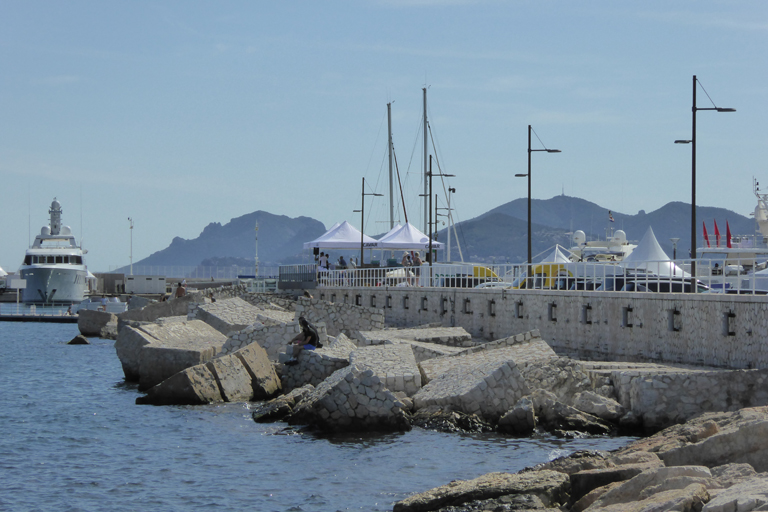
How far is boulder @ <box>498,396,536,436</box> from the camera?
13.6 metres

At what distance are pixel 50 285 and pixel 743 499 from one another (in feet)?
238

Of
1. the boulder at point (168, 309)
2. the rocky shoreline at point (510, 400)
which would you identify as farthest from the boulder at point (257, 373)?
the boulder at point (168, 309)

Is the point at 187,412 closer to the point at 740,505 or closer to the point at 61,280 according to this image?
the point at 740,505

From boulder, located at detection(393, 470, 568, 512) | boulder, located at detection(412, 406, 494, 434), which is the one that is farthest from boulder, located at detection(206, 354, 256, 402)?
boulder, located at detection(393, 470, 568, 512)

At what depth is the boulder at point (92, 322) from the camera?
4041 cm

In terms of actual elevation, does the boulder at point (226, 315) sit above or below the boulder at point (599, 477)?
above

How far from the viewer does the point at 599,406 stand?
14.1m

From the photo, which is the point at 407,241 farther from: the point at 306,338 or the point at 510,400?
the point at 510,400

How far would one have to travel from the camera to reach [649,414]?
13406 mm

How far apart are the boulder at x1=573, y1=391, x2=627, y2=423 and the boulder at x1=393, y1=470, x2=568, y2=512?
4658 millimetres

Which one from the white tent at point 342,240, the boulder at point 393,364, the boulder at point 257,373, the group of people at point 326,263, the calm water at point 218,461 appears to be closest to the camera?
the calm water at point 218,461

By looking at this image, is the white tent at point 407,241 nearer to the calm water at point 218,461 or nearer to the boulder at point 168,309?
the boulder at point 168,309

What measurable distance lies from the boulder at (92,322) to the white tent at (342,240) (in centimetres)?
1027

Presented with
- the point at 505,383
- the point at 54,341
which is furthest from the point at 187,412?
the point at 54,341
